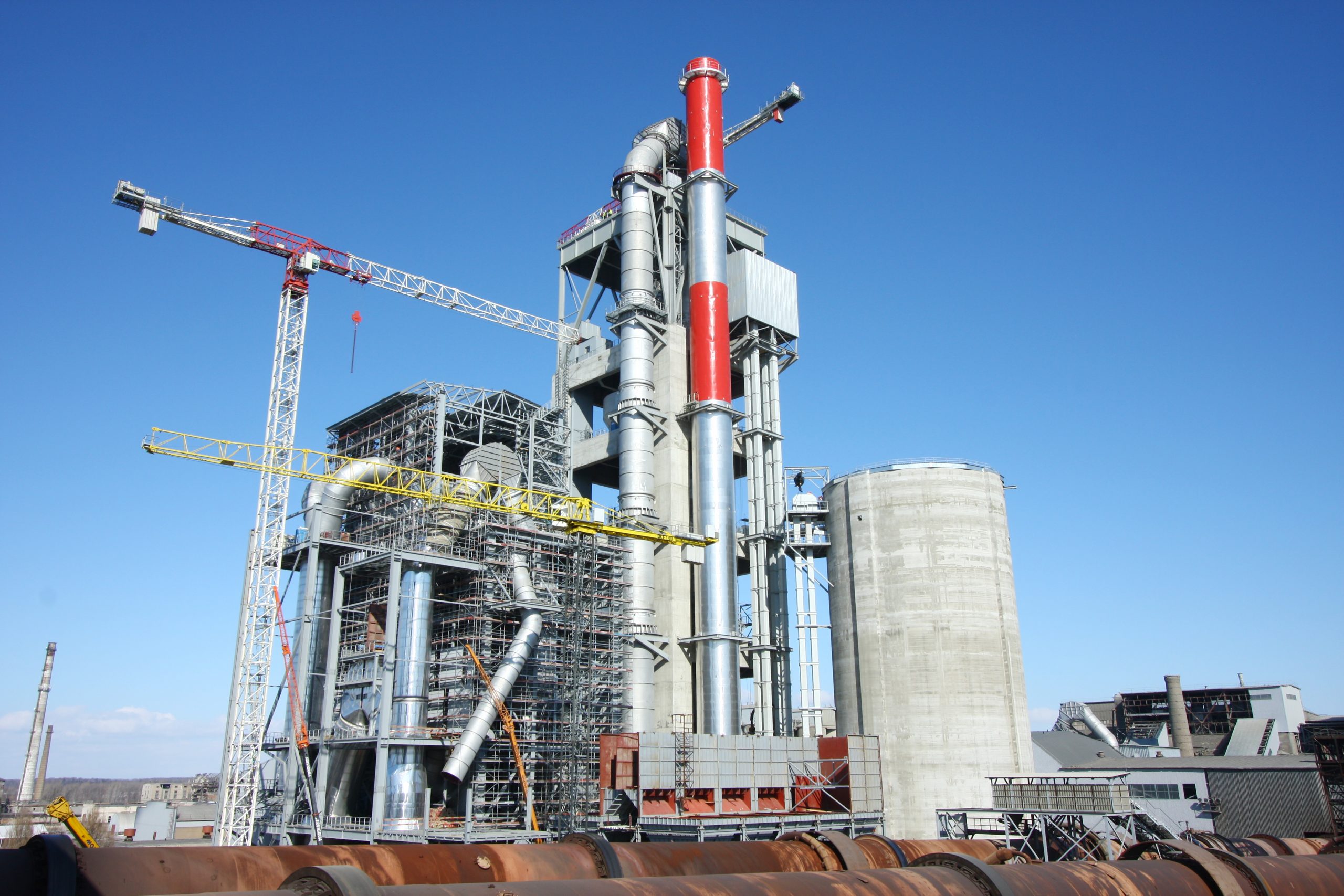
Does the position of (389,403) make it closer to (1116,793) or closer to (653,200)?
(653,200)

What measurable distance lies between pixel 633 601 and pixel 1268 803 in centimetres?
3883

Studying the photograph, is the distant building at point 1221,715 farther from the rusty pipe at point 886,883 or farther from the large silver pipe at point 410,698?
the rusty pipe at point 886,883

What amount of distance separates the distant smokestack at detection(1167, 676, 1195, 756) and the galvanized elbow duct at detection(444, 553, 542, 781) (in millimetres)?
62824

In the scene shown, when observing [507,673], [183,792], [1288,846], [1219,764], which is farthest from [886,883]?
[183,792]

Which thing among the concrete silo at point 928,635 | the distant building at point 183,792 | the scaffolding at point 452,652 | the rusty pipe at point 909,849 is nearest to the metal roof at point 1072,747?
the concrete silo at point 928,635

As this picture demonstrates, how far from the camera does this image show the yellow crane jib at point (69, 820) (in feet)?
144

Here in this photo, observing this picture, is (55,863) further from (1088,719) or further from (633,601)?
(1088,719)

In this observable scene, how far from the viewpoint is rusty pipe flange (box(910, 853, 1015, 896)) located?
12016 millimetres

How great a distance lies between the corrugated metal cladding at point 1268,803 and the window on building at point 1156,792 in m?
2.30

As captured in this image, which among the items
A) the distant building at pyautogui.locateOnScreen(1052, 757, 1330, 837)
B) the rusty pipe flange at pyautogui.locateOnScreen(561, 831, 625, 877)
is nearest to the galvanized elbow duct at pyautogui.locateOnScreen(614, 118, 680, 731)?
the distant building at pyautogui.locateOnScreen(1052, 757, 1330, 837)

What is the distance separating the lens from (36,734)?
11581 centimetres

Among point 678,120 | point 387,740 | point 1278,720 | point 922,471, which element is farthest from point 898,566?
point 1278,720

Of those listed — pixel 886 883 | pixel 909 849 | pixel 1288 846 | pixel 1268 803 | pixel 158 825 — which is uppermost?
pixel 886 883

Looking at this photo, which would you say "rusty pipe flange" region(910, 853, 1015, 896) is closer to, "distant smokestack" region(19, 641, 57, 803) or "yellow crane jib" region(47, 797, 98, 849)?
"yellow crane jib" region(47, 797, 98, 849)
